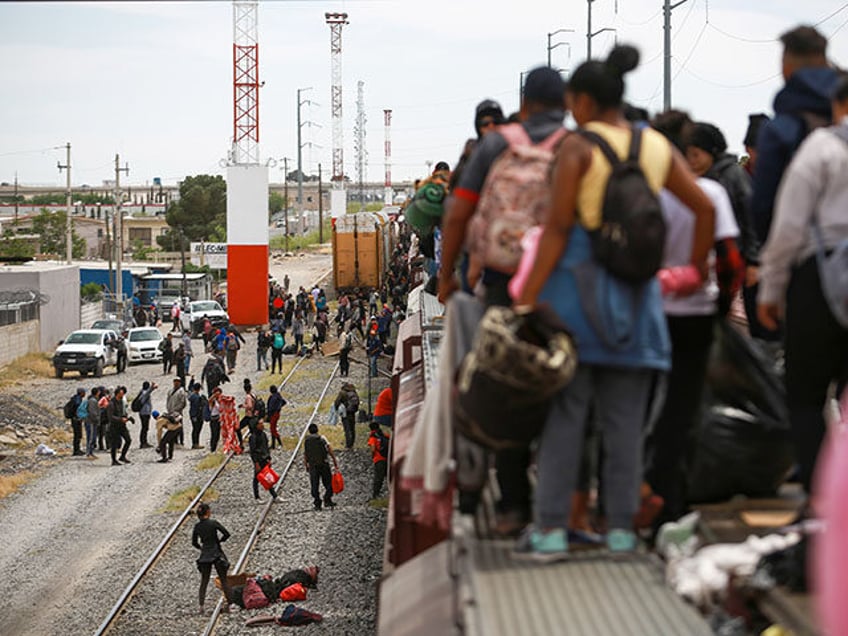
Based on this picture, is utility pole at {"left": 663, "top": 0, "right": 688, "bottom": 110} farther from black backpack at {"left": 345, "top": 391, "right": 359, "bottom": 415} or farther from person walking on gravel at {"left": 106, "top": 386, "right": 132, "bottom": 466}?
person walking on gravel at {"left": 106, "top": 386, "right": 132, "bottom": 466}

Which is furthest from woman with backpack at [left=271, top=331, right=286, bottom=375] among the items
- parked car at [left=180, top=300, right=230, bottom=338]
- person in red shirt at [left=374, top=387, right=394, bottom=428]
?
person in red shirt at [left=374, top=387, right=394, bottom=428]

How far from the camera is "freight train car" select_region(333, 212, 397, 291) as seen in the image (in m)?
54.0

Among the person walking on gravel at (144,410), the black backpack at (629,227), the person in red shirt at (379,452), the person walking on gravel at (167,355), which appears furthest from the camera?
the person walking on gravel at (167,355)

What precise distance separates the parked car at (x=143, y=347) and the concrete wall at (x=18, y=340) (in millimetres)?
3725

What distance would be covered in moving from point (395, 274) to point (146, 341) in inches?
374

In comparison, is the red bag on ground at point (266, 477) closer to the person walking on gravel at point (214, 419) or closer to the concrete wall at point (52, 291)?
the person walking on gravel at point (214, 419)

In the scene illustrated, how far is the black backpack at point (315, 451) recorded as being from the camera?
2391 cm

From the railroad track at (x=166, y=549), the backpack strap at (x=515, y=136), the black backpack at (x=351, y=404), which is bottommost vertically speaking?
the railroad track at (x=166, y=549)

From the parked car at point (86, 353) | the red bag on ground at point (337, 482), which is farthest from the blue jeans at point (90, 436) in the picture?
the parked car at point (86, 353)

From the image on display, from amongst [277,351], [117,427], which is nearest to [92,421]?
[117,427]

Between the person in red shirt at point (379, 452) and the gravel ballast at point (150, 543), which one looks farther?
the person in red shirt at point (379, 452)

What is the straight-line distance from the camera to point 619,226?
4941 mm

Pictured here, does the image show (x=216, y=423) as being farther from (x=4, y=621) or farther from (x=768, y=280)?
(x=768, y=280)

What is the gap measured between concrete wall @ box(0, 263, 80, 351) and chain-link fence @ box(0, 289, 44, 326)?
0.57 meters
